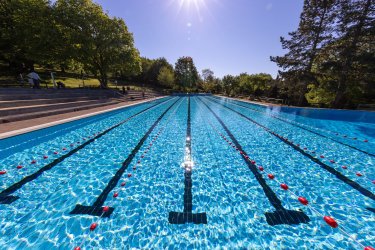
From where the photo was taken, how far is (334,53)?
1470cm

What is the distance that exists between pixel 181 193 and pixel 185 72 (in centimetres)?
5594

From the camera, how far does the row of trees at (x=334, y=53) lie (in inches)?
511

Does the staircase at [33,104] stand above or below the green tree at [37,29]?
below

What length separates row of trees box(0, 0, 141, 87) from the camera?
49.3 ft

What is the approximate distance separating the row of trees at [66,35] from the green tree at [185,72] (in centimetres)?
3320

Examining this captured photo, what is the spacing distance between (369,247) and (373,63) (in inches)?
687

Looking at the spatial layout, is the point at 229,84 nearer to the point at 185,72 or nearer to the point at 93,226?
the point at 185,72

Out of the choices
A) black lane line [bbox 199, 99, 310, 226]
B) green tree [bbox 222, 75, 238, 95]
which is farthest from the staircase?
green tree [bbox 222, 75, 238, 95]

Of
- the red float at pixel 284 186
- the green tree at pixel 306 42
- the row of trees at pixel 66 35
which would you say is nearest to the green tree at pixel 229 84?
the green tree at pixel 306 42

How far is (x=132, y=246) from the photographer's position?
7.65 feet

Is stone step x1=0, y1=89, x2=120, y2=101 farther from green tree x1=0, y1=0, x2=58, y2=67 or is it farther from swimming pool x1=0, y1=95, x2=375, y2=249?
green tree x1=0, y1=0, x2=58, y2=67

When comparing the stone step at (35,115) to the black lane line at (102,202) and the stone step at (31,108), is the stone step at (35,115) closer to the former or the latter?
the stone step at (31,108)

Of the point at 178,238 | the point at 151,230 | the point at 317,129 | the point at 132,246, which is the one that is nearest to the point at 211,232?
the point at 178,238

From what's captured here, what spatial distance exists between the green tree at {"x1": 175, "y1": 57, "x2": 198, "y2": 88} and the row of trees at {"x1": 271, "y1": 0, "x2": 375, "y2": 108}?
37.3 meters
